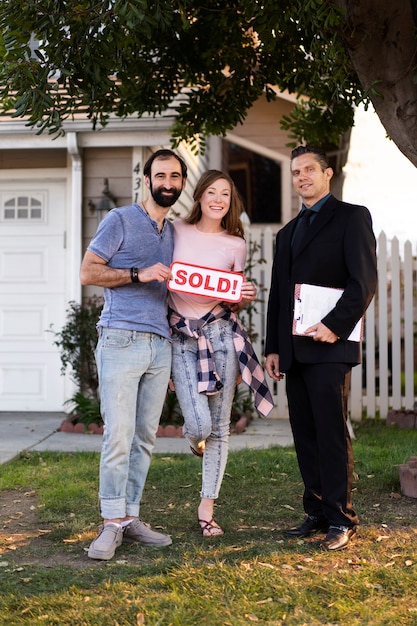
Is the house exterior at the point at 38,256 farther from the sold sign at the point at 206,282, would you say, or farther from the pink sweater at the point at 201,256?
the sold sign at the point at 206,282

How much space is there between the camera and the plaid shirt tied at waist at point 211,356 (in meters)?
4.08

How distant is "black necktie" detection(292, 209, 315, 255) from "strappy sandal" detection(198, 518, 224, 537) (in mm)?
1524

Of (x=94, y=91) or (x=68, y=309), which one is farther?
(x=68, y=309)

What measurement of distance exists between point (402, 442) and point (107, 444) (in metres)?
3.91

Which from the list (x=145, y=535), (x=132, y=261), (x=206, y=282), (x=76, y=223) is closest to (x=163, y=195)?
(x=132, y=261)

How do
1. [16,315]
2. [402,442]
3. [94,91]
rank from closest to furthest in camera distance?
[94,91], [402,442], [16,315]

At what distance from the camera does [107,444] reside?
12.9 ft

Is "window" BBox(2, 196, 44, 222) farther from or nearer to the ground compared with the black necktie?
farther from the ground

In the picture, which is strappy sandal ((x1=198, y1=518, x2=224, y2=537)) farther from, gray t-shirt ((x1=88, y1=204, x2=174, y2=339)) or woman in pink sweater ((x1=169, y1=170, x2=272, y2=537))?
gray t-shirt ((x1=88, y1=204, x2=174, y2=339))

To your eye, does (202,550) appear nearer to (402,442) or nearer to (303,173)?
(303,173)

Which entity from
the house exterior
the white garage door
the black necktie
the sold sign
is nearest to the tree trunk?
the black necktie

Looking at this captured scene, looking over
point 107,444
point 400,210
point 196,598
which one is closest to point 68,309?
point 107,444

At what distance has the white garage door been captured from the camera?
9234mm

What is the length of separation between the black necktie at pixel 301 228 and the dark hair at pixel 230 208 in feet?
0.99
